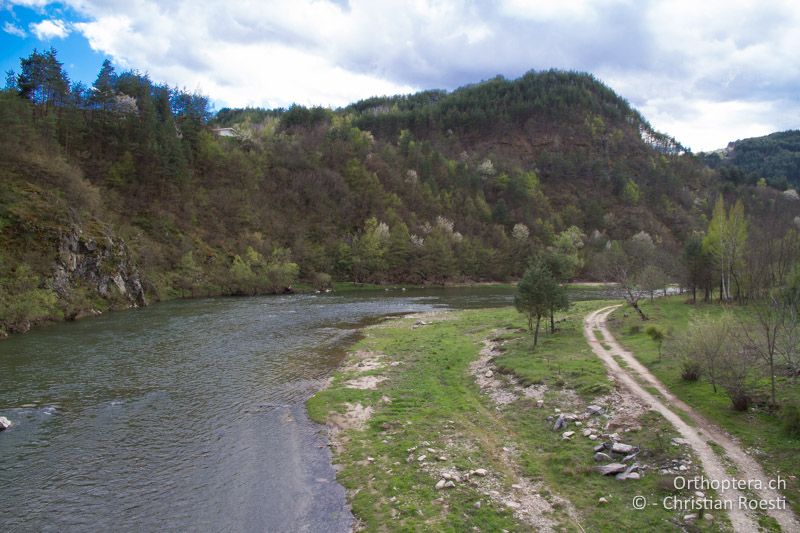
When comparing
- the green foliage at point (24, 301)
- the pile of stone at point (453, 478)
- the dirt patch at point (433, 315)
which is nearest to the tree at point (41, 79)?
the green foliage at point (24, 301)

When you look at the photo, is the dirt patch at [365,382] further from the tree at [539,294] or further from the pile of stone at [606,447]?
the tree at [539,294]

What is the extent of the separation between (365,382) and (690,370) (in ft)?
61.9

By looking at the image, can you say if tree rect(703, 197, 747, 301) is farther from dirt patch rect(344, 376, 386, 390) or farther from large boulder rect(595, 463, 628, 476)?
large boulder rect(595, 463, 628, 476)

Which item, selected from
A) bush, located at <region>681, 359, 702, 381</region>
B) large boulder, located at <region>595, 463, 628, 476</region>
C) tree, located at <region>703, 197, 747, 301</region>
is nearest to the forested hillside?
tree, located at <region>703, 197, 747, 301</region>

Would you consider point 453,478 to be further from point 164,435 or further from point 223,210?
point 223,210

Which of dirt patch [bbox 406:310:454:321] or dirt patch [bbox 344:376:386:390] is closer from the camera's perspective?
dirt patch [bbox 344:376:386:390]

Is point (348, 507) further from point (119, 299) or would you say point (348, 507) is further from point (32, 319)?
point (119, 299)

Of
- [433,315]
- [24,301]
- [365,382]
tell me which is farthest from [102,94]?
[365,382]

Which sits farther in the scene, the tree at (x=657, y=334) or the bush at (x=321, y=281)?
the bush at (x=321, y=281)

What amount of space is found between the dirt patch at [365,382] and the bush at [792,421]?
20054mm

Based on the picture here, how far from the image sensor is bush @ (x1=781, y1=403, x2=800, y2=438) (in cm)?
1659

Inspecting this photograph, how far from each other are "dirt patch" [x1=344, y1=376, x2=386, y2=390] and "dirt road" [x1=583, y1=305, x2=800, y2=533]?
1458 centimetres

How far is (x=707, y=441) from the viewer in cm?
1712

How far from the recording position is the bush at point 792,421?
54.4ft
